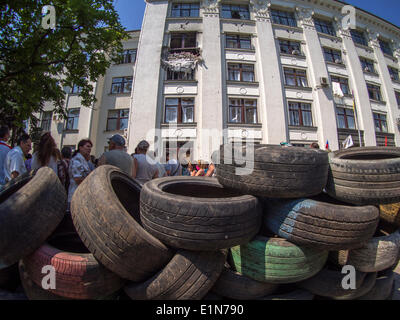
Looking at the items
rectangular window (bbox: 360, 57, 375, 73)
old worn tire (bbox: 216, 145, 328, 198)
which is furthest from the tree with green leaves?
rectangular window (bbox: 360, 57, 375, 73)

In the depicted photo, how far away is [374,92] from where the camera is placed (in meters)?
17.1

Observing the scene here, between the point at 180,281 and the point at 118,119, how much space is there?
15.6 m

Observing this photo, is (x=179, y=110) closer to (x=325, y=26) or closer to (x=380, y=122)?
(x=325, y=26)

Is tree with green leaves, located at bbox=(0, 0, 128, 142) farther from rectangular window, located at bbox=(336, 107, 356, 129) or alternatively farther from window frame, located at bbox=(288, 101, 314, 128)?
rectangular window, located at bbox=(336, 107, 356, 129)

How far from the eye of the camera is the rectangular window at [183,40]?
14.6 m

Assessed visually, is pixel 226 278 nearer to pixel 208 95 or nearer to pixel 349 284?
pixel 349 284

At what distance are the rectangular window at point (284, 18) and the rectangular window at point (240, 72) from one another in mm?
5824

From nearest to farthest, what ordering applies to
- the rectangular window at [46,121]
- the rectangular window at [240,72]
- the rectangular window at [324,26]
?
the rectangular window at [240,72]
the rectangular window at [46,121]
the rectangular window at [324,26]

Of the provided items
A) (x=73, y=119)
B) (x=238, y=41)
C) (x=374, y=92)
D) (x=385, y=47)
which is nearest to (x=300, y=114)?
(x=238, y=41)

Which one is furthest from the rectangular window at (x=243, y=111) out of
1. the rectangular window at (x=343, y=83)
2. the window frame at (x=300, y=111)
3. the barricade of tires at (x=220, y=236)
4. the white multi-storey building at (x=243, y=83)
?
the barricade of tires at (x=220, y=236)

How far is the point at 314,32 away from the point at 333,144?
1021 centimetres

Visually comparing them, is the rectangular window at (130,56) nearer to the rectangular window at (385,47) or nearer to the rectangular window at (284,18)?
the rectangular window at (284,18)
